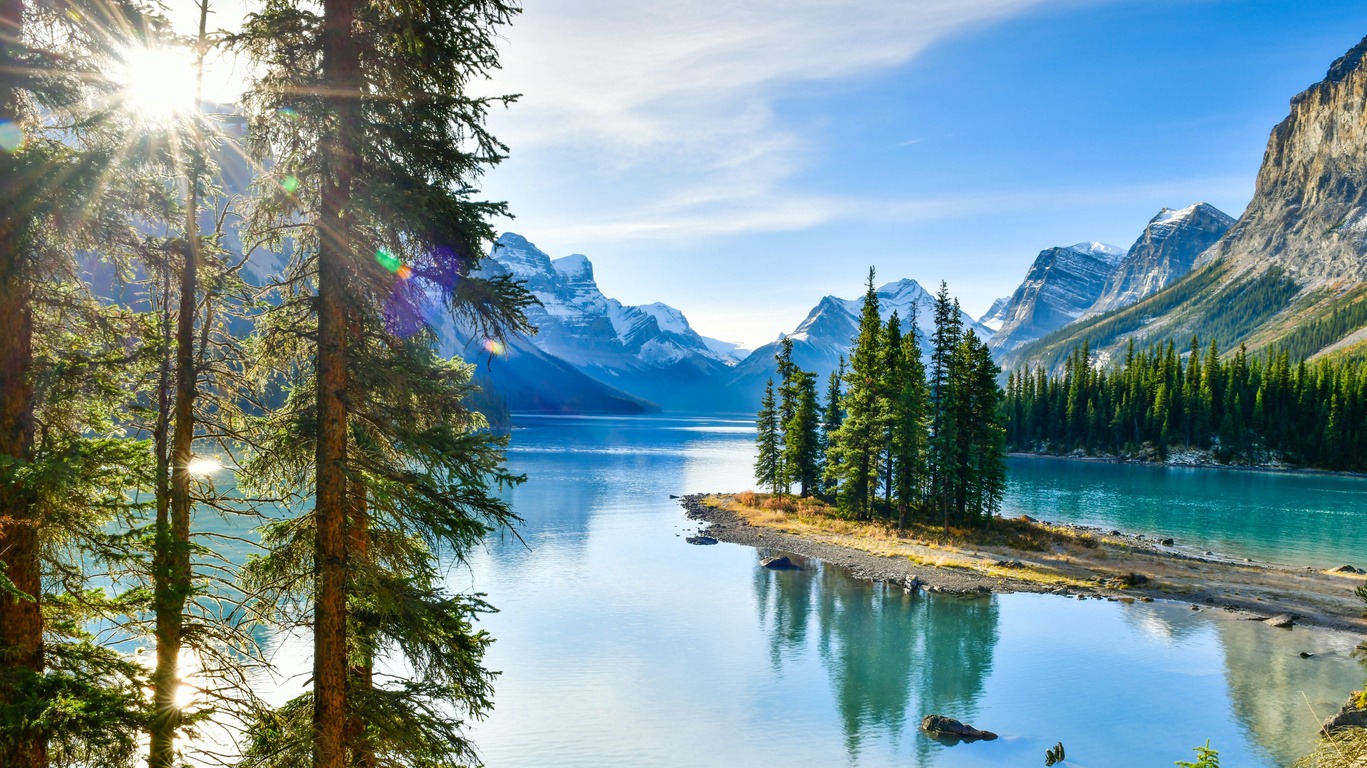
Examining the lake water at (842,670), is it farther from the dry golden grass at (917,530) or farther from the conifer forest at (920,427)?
the conifer forest at (920,427)

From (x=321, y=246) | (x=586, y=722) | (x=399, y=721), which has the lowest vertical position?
(x=586, y=722)

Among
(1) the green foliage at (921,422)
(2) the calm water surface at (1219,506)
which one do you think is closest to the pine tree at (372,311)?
(1) the green foliage at (921,422)

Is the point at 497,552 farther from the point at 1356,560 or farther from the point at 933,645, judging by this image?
the point at 1356,560

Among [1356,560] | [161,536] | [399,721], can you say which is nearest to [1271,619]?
[1356,560]

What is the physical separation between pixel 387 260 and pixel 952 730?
24311 millimetres

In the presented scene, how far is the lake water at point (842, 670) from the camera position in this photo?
80.2ft

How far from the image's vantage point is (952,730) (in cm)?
2494

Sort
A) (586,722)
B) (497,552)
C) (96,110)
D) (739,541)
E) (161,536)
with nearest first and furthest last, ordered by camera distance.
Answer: (161,536) < (96,110) < (586,722) < (497,552) < (739,541)

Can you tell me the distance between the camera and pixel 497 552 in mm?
53688

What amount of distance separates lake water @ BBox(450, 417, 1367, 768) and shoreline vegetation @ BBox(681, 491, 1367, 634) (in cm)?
233

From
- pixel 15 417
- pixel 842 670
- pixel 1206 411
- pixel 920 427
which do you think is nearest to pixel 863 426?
pixel 920 427

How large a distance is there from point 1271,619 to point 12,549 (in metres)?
48.1

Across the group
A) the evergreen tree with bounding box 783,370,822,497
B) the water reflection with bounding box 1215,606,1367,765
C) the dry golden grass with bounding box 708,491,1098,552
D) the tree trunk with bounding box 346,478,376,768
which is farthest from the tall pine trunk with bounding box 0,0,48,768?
the evergreen tree with bounding box 783,370,822,497

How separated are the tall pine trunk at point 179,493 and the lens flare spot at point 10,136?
5.47 ft
